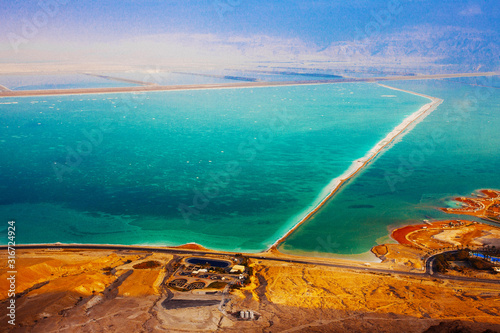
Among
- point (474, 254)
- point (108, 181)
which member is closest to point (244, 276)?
point (474, 254)

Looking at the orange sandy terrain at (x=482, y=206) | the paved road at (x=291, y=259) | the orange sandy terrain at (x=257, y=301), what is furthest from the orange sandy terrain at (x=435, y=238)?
the orange sandy terrain at (x=257, y=301)

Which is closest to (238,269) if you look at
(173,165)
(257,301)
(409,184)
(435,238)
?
(257,301)

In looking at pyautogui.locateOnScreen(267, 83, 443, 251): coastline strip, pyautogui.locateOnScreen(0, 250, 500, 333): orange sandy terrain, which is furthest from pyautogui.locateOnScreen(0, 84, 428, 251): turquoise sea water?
pyautogui.locateOnScreen(0, 250, 500, 333): orange sandy terrain

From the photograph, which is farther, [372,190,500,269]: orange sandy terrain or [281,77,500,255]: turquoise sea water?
[281,77,500,255]: turquoise sea water

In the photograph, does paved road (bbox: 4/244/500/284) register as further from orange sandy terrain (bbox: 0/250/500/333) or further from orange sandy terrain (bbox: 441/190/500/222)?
orange sandy terrain (bbox: 441/190/500/222)

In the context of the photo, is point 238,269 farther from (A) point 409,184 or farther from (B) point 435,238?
(A) point 409,184
